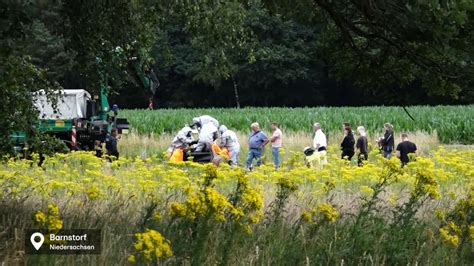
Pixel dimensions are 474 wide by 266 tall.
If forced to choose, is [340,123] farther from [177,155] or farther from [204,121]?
[177,155]

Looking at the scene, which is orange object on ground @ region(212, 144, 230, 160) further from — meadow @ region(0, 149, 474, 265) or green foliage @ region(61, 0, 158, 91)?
green foliage @ region(61, 0, 158, 91)

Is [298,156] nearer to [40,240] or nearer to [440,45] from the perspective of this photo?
[440,45]

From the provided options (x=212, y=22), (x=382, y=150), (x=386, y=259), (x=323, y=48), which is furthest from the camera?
(x=382, y=150)

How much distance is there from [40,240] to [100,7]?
3.01m

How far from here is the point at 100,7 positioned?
7914mm

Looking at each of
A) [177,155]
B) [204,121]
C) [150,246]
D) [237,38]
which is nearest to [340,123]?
[204,121]

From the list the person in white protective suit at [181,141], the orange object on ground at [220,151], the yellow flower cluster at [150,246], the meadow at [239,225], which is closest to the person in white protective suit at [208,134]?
the orange object on ground at [220,151]

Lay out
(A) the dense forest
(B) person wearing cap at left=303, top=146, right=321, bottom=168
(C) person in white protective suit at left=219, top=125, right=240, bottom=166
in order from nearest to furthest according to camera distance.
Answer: (A) the dense forest, (B) person wearing cap at left=303, top=146, right=321, bottom=168, (C) person in white protective suit at left=219, top=125, right=240, bottom=166

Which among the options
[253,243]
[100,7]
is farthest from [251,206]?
[100,7]

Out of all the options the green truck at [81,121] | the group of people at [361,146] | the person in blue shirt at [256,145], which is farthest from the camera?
the green truck at [81,121]

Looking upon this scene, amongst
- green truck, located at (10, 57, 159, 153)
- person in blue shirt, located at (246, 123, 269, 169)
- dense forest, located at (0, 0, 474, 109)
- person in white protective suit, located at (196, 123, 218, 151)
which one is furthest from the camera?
green truck, located at (10, 57, 159, 153)

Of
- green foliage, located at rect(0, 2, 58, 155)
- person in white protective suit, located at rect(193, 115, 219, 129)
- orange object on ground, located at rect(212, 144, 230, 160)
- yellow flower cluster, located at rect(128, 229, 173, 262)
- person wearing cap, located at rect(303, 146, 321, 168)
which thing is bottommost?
person wearing cap, located at rect(303, 146, 321, 168)

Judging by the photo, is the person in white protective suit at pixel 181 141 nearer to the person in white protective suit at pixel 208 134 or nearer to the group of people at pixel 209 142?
the group of people at pixel 209 142

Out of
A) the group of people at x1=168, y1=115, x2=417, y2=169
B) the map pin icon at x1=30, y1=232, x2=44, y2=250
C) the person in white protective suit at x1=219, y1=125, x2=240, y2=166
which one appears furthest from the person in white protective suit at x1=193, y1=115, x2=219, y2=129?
the map pin icon at x1=30, y1=232, x2=44, y2=250
